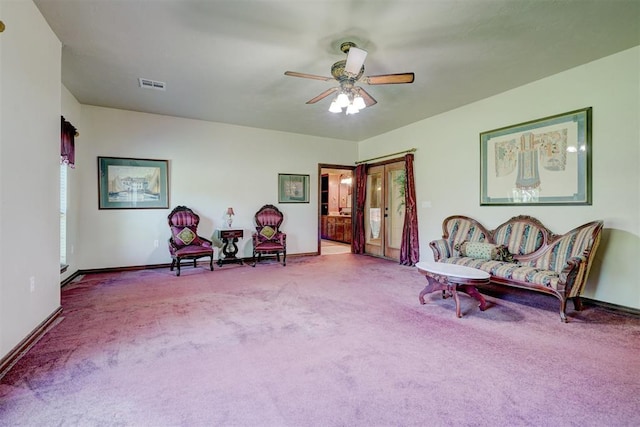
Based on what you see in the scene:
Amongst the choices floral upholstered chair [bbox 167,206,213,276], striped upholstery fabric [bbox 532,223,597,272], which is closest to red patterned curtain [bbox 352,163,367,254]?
floral upholstered chair [bbox 167,206,213,276]

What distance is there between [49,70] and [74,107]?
2.22 metres

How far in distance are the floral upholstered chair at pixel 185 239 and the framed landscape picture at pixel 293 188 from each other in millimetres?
1865

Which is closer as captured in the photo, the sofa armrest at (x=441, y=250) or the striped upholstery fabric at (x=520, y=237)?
the striped upholstery fabric at (x=520, y=237)

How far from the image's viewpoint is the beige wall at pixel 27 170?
2055 mm

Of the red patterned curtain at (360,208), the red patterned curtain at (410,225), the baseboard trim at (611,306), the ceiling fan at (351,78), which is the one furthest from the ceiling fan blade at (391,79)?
the red patterned curtain at (360,208)

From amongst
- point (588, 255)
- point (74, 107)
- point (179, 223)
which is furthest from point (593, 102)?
point (74, 107)

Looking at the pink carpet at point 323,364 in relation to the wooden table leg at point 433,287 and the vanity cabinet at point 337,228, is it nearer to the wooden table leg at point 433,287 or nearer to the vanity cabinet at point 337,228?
the wooden table leg at point 433,287

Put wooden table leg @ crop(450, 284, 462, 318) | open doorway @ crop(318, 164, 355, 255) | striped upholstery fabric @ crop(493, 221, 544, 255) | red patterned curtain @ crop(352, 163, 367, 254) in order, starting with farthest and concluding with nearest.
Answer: open doorway @ crop(318, 164, 355, 255), red patterned curtain @ crop(352, 163, 367, 254), striped upholstery fabric @ crop(493, 221, 544, 255), wooden table leg @ crop(450, 284, 462, 318)

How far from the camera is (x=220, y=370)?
2018mm

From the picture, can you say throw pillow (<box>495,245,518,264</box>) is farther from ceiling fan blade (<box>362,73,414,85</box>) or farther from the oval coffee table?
ceiling fan blade (<box>362,73,414,85</box>)

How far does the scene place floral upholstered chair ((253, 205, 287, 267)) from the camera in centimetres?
564

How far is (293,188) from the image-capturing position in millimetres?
6602

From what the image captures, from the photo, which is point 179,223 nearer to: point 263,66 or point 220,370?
point 263,66

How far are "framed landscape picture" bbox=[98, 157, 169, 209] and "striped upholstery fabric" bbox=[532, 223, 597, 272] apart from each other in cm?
592
